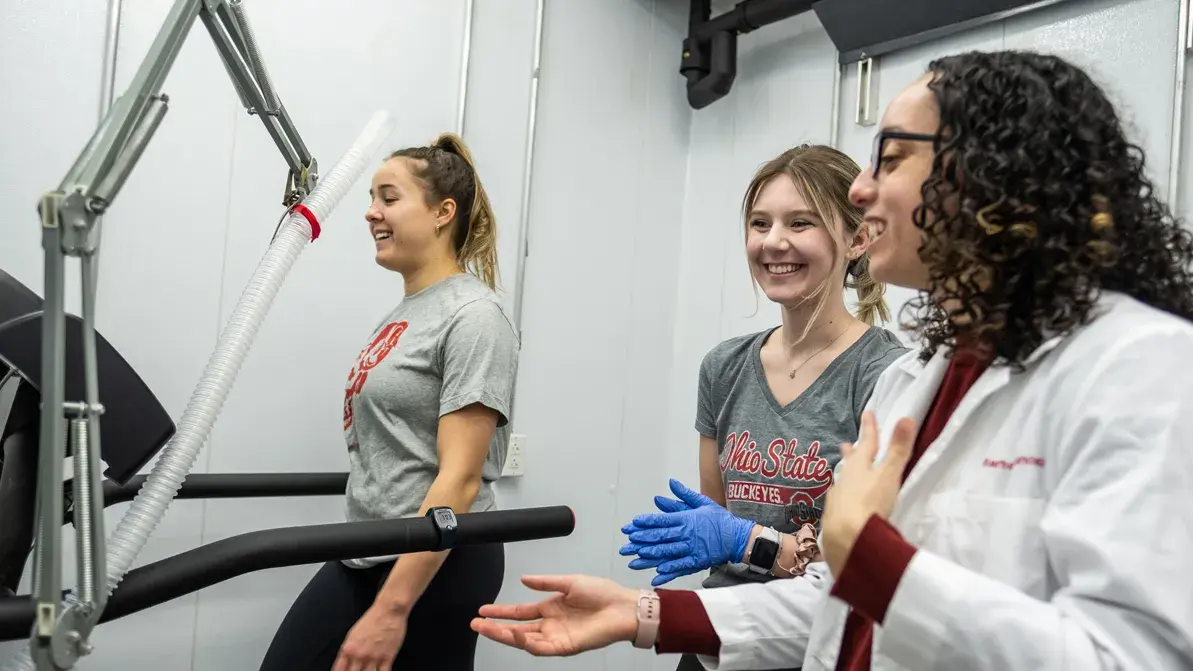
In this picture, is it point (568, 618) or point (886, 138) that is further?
point (568, 618)

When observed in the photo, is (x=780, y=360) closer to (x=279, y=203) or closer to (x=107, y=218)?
(x=279, y=203)

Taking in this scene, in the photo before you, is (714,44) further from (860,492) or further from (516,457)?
(860,492)

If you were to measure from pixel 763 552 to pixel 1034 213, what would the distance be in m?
0.66

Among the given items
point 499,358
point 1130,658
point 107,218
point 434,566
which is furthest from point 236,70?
point 1130,658

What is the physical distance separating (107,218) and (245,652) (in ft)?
3.35

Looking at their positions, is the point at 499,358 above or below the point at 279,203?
below

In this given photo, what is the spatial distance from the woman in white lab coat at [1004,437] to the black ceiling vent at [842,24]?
58.2 inches

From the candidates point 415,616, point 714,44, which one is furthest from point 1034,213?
point 714,44

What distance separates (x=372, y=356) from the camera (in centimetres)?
161

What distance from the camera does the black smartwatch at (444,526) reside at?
3.75ft

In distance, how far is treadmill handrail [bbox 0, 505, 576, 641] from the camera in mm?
867

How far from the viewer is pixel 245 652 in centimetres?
198

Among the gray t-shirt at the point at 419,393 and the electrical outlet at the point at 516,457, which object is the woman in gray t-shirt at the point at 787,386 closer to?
the gray t-shirt at the point at 419,393

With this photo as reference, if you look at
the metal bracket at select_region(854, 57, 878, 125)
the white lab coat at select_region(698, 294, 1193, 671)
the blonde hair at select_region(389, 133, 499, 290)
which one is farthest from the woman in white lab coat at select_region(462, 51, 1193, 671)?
the metal bracket at select_region(854, 57, 878, 125)
